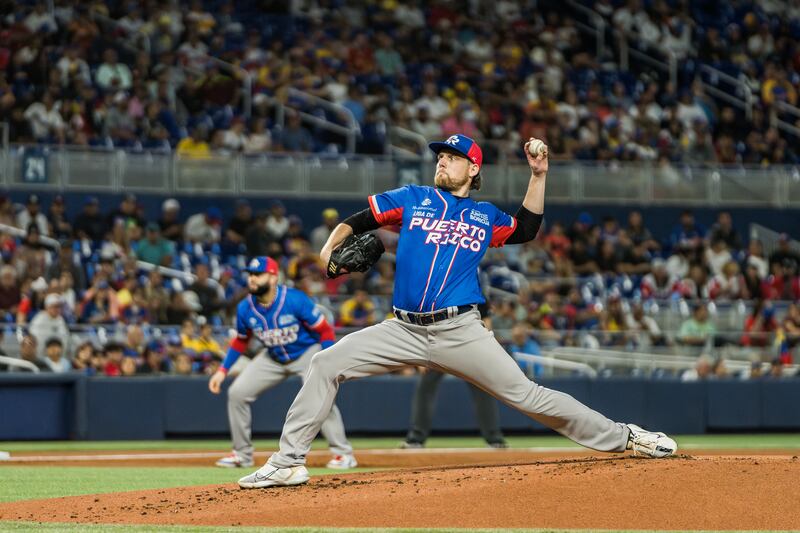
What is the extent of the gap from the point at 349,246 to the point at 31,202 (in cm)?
1254

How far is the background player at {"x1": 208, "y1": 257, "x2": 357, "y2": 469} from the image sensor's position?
450 inches

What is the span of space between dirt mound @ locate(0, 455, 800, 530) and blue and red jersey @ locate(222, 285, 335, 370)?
3689 millimetres

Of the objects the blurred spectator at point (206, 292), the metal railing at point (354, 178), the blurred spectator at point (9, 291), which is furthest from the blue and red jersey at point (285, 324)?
the metal railing at point (354, 178)

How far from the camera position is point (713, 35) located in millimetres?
27125

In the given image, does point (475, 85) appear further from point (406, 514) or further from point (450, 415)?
point (406, 514)

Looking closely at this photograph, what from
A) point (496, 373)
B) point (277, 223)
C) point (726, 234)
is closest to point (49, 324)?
point (277, 223)

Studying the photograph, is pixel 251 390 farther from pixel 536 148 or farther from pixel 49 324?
pixel 49 324

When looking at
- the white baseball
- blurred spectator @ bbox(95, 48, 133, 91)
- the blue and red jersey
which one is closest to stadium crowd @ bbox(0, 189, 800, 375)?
blurred spectator @ bbox(95, 48, 133, 91)

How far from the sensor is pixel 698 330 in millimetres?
18000

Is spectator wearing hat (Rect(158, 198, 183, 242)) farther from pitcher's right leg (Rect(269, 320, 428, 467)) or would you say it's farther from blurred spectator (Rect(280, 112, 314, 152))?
pitcher's right leg (Rect(269, 320, 428, 467))

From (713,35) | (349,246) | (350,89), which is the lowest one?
(349,246)

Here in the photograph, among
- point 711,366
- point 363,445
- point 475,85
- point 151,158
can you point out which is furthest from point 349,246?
point 475,85

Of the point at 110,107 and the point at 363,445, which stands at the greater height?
the point at 110,107

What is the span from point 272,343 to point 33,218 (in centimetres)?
845
